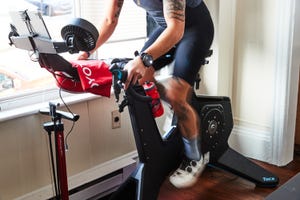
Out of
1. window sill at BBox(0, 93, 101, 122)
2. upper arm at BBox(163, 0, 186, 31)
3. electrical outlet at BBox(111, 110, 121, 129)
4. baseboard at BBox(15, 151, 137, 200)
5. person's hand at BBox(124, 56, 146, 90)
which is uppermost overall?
upper arm at BBox(163, 0, 186, 31)

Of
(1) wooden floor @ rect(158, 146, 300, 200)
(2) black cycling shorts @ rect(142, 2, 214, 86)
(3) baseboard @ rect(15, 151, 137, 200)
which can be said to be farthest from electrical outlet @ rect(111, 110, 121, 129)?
(2) black cycling shorts @ rect(142, 2, 214, 86)

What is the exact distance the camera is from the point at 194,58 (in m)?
2.07

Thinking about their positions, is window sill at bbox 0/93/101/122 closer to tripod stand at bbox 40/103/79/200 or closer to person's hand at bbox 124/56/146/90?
tripod stand at bbox 40/103/79/200

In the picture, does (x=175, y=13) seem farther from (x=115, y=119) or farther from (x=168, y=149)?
(x=115, y=119)

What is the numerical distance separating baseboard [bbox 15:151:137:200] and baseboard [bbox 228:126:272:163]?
2.53 ft

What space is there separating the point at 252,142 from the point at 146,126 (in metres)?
1.13

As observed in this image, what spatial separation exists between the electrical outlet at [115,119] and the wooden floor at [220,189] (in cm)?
47

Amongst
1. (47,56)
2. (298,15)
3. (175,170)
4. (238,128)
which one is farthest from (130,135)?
(298,15)

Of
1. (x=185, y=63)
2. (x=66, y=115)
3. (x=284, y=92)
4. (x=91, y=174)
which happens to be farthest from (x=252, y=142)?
(x=66, y=115)

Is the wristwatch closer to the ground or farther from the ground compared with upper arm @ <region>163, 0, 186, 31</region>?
closer to the ground

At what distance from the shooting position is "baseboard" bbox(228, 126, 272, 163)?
2.77 m

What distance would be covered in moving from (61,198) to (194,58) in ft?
3.16

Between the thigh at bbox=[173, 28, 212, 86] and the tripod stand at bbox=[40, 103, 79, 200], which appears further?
the thigh at bbox=[173, 28, 212, 86]

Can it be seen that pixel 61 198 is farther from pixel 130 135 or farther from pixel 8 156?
pixel 130 135
